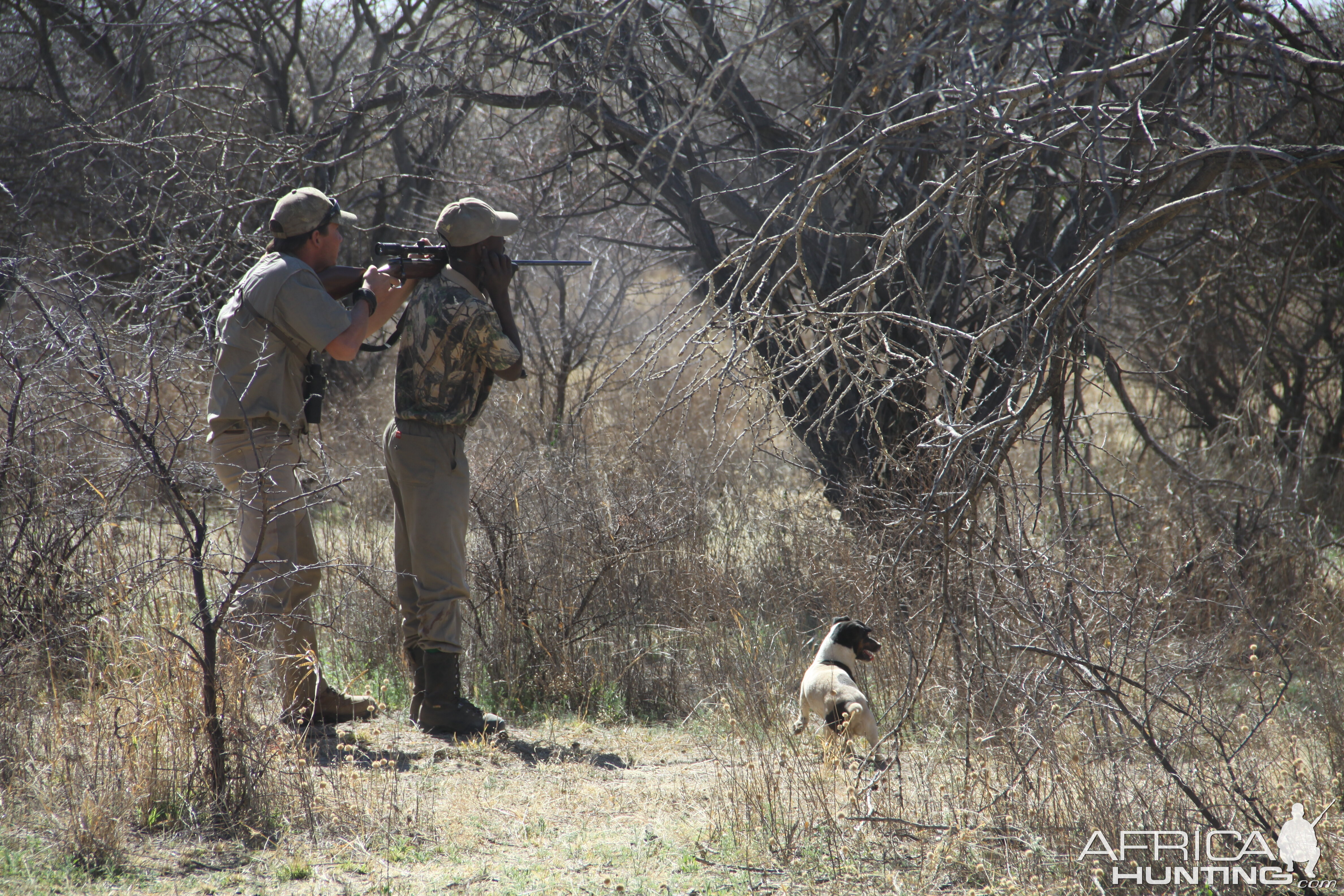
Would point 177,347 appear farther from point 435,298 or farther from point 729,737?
point 729,737

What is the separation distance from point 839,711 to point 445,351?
6.86ft

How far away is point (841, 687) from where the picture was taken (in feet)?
13.0

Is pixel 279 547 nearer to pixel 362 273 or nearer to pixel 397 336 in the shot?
pixel 397 336

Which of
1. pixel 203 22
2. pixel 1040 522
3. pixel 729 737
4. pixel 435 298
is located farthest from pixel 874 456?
pixel 203 22

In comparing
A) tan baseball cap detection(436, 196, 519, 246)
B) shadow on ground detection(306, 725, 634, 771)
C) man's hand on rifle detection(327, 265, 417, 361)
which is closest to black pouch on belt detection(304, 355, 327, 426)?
man's hand on rifle detection(327, 265, 417, 361)

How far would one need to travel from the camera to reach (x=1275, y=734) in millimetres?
4133

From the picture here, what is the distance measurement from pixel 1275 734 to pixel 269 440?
4160mm

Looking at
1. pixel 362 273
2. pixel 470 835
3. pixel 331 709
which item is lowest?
pixel 470 835

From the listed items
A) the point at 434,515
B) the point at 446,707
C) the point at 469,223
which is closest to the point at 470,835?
the point at 446,707

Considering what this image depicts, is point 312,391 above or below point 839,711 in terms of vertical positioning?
above

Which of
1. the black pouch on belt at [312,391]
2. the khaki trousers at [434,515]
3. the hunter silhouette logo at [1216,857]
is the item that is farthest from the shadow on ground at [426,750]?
the hunter silhouette logo at [1216,857]

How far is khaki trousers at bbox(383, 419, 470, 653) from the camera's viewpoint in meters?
4.13

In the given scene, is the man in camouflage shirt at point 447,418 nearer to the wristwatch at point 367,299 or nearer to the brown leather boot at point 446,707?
the brown leather boot at point 446,707

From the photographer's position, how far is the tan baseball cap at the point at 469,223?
414 centimetres
